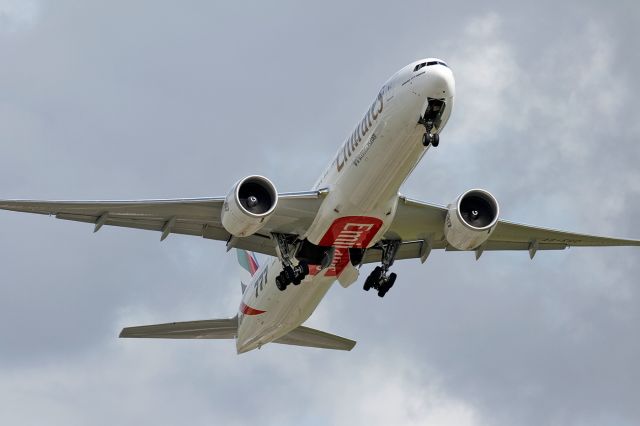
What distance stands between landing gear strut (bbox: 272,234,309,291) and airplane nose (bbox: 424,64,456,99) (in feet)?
24.6

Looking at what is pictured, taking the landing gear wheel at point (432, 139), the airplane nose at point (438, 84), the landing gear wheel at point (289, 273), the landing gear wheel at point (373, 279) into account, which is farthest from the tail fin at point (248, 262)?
the airplane nose at point (438, 84)

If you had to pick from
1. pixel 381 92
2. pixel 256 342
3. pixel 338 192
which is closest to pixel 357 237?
pixel 338 192

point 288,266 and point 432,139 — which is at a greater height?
point 432,139

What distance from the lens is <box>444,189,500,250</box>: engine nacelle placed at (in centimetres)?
4222

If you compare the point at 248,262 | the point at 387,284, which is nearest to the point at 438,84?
the point at 387,284

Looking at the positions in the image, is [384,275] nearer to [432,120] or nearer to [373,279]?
[373,279]

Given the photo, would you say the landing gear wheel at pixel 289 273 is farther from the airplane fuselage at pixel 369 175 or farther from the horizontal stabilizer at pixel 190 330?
the horizontal stabilizer at pixel 190 330

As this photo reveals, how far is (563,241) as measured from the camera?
46844mm

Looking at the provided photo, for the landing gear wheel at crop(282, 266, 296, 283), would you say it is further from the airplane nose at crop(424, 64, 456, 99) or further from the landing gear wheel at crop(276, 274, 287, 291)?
the airplane nose at crop(424, 64, 456, 99)

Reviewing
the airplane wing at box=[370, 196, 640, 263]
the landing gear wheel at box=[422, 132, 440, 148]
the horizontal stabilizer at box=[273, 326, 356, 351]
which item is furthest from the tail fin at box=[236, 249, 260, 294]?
the landing gear wheel at box=[422, 132, 440, 148]

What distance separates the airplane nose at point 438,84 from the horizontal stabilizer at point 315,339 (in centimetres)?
1422

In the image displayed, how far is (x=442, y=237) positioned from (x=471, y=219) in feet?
8.80

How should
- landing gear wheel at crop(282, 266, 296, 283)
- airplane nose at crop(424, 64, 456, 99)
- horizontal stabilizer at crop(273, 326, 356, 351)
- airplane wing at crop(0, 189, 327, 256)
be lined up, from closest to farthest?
airplane nose at crop(424, 64, 456, 99)
airplane wing at crop(0, 189, 327, 256)
landing gear wheel at crop(282, 266, 296, 283)
horizontal stabilizer at crop(273, 326, 356, 351)

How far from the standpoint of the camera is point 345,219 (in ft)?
134
